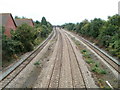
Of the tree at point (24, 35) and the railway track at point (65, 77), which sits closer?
the railway track at point (65, 77)

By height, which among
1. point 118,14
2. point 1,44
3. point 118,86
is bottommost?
point 118,86

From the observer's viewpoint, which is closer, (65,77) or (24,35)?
(65,77)

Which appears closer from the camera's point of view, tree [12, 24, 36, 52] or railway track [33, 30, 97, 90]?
railway track [33, 30, 97, 90]

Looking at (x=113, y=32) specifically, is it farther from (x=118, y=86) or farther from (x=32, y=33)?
(x=118, y=86)

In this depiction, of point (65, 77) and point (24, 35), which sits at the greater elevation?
point (24, 35)

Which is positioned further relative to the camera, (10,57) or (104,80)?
(10,57)

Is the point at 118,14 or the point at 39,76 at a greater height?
the point at 118,14

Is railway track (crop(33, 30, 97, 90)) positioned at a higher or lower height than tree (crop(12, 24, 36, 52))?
lower

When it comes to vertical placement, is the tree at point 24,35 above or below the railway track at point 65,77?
above

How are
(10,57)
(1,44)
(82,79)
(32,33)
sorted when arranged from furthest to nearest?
(32,33) < (10,57) < (1,44) < (82,79)

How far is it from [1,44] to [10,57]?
2.46 metres

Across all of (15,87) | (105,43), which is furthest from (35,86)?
(105,43)

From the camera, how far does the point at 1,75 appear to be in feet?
44.9

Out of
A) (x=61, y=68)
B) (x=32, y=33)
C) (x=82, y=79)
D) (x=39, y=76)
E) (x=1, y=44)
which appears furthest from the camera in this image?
(x=32, y=33)
